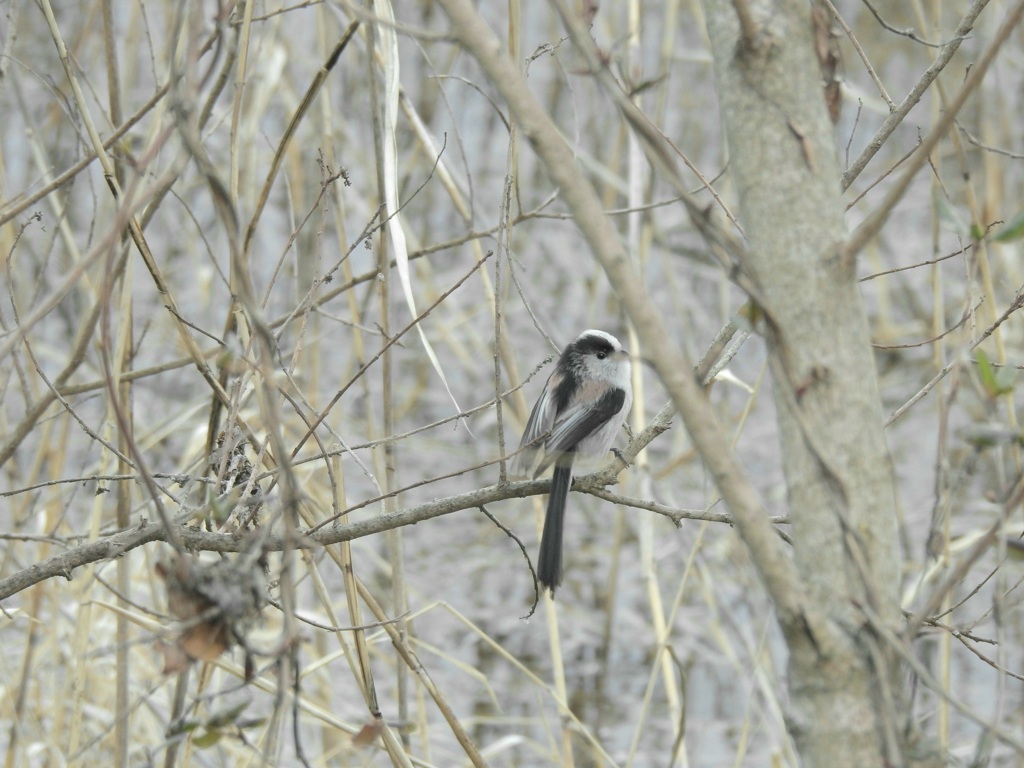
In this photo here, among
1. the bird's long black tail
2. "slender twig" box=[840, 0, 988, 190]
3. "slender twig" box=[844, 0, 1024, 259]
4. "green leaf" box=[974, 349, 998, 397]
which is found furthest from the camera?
the bird's long black tail

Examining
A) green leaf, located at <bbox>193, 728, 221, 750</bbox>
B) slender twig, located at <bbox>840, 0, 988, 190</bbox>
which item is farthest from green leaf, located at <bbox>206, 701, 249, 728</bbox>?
slender twig, located at <bbox>840, 0, 988, 190</bbox>

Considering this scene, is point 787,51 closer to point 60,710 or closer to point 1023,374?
point 60,710

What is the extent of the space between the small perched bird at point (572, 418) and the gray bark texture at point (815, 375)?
1312mm

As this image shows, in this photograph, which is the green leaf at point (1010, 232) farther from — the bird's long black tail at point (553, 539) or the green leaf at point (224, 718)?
the bird's long black tail at point (553, 539)

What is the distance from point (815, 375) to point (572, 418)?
1.80m

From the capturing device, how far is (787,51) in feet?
3.41

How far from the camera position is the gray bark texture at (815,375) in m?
0.97

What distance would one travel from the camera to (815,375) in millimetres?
1009

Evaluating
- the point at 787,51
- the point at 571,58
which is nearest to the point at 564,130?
the point at 571,58

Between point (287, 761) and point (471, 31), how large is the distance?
321 cm

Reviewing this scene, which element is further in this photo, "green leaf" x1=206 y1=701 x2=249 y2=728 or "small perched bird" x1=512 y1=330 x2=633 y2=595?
"small perched bird" x1=512 y1=330 x2=633 y2=595

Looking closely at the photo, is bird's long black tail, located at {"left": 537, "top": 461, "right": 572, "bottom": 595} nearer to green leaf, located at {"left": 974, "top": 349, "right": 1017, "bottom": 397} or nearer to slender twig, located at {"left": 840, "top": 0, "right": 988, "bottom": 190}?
slender twig, located at {"left": 840, "top": 0, "right": 988, "bottom": 190}

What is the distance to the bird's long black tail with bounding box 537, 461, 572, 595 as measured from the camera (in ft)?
7.90

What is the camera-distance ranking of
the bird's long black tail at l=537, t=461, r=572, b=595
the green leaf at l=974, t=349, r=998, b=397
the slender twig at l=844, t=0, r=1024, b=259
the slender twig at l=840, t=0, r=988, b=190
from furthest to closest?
the bird's long black tail at l=537, t=461, r=572, b=595 < the slender twig at l=840, t=0, r=988, b=190 < the green leaf at l=974, t=349, r=998, b=397 < the slender twig at l=844, t=0, r=1024, b=259
